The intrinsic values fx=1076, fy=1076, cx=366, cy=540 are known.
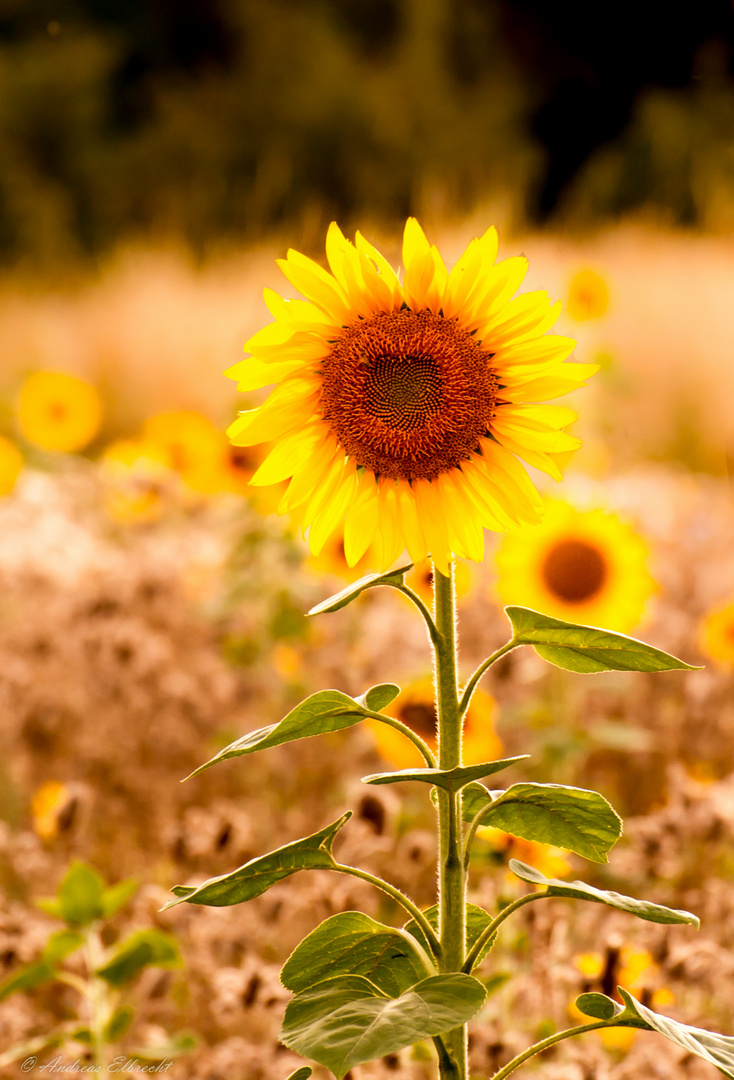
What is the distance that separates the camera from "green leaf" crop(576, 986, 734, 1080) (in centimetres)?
58

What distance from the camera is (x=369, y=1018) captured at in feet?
1.81

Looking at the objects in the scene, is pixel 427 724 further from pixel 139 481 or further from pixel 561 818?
pixel 139 481

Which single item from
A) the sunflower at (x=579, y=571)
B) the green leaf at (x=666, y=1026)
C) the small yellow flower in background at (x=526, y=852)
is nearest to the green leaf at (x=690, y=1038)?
the green leaf at (x=666, y=1026)

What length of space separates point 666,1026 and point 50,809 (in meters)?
1.22

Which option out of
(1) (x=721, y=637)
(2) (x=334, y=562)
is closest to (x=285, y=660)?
(2) (x=334, y=562)

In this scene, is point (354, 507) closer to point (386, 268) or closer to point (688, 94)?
point (386, 268)

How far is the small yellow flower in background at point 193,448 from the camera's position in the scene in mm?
2354

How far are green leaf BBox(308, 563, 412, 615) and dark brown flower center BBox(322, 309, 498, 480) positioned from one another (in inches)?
3.5

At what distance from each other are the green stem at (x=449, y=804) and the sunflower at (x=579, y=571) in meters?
1.22

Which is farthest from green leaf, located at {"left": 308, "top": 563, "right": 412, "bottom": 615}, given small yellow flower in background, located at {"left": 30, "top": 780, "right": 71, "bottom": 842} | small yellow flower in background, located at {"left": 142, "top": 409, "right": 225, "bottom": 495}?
small yellow flower in background, located at {"left": 142, "top": 409, "right": 225, "bottom": 495}

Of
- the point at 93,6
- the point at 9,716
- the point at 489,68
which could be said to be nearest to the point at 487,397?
the point at 9,716

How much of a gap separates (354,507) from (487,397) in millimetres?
113

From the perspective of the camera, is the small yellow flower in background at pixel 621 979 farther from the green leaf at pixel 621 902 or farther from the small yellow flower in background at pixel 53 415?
the small yellow flower in background at pixel 53 415

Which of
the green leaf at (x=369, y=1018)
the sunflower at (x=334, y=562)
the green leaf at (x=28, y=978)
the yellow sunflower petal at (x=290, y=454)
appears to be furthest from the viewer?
the sunflower at (x=334, y=562)
